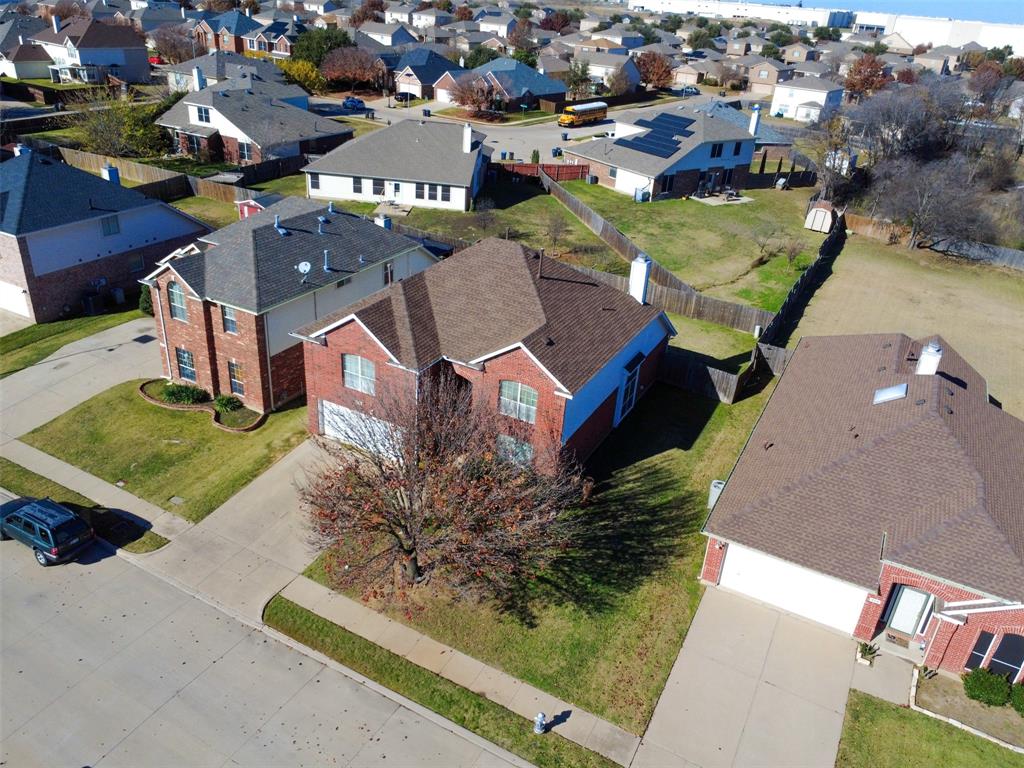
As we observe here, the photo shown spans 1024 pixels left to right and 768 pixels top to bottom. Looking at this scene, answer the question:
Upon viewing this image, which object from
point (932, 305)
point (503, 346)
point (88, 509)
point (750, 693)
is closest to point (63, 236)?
point (88, 509)

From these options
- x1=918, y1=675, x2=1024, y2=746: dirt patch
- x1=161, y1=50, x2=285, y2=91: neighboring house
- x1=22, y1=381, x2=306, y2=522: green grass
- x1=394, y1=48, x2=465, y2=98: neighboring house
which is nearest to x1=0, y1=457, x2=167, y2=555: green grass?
x1=22, y1=381, x2=306, y2=522: green grass

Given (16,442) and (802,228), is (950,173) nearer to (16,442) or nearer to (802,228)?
(802,228)

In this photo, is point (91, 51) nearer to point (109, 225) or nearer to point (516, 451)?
point (109, 225)

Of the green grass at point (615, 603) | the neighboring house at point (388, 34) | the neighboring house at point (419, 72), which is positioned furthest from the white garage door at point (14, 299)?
the neighboring house at point (388, 34)

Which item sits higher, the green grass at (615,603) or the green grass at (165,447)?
the green grass at (615,603)

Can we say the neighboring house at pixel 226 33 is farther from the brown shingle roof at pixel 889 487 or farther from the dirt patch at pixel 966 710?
the dirt patch at pixel 966 710

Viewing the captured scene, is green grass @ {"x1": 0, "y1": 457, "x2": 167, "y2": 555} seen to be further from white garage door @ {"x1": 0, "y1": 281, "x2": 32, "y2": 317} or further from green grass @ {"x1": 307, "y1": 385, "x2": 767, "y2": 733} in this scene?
white garage door @ {"x1": 0, "y1": 281, "x2": 32, "y2": 317}
